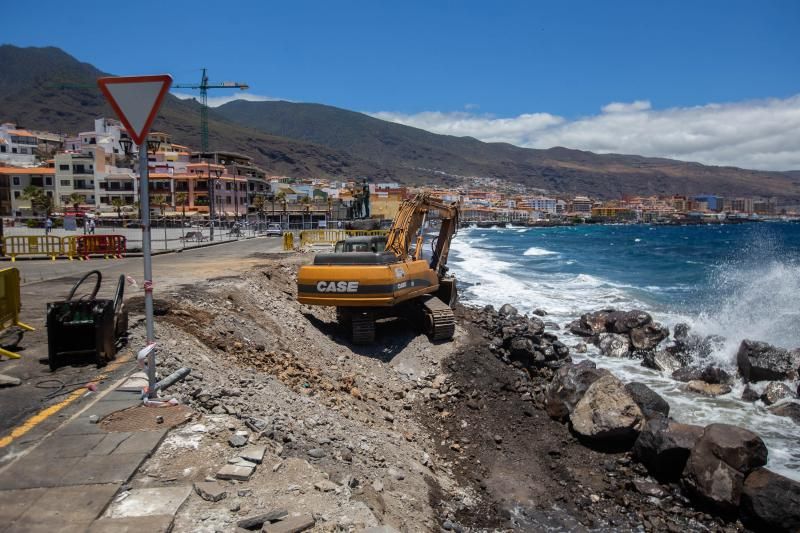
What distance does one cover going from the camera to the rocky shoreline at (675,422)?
23.2ft

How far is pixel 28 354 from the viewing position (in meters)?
7.82

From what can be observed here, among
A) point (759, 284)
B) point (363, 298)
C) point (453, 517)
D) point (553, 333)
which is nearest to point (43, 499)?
point (453, 517)

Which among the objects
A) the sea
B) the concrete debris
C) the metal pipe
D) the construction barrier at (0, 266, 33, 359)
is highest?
the construction barrier at (0, 266, 33, 359)

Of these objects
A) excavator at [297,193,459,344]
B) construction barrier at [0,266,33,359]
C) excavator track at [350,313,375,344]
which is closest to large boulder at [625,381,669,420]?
excavator at [297,193,459,344]

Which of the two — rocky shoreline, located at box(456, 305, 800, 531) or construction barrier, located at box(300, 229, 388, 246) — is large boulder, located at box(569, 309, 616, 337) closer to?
rocky shoreline, located at box(456, 305, 800, 531)

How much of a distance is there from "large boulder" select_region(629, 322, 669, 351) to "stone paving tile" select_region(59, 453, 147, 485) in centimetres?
1407

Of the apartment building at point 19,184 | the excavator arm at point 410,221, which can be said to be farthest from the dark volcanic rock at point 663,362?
the apartment building at point 19,184

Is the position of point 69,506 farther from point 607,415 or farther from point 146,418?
point 607,415

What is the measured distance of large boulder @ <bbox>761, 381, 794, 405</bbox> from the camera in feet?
36.4

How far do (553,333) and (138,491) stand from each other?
50.2ft

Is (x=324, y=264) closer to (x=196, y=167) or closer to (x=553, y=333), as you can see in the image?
(x=553, y=333)

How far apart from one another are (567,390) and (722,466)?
9.93 ft

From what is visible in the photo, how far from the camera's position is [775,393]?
36.9ft

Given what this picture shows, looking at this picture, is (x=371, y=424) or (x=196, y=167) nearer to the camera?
(x=371, y=424)
